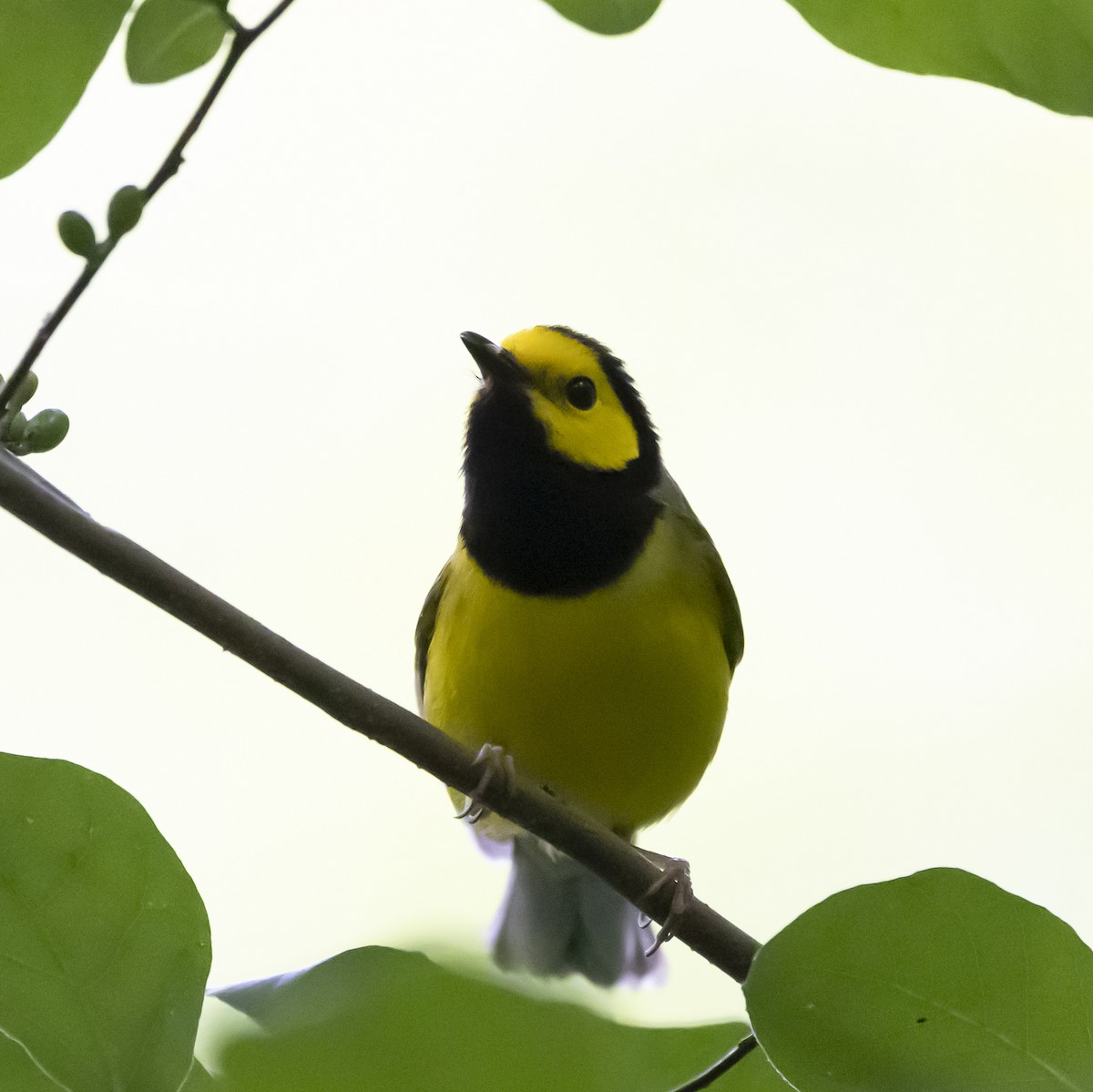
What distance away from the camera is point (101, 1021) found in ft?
1.95

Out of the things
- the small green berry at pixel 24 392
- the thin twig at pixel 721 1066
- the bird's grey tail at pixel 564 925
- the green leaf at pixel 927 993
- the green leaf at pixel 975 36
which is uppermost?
the green leaf at pixel 975 36

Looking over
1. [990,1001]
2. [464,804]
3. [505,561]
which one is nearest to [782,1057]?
[990,1001]

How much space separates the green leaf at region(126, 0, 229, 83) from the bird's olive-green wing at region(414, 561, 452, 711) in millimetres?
1047

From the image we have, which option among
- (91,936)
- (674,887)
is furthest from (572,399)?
(91,936)

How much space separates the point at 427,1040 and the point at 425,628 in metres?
1.05

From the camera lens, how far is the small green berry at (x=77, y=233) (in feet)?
2.01

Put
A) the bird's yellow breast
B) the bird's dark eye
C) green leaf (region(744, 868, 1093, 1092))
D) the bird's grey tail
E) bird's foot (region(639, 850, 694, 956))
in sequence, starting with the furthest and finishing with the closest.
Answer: the bird's grey tail < the bird's dark eye < the bird's yellow breast < bird's foot (region(639, 850, 694, 956)) < green leaf (region(744, 868, 1093, 1092))

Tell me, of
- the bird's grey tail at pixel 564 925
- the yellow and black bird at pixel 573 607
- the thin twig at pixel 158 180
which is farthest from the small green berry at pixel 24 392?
the bird's grey tail at pixel 564 925

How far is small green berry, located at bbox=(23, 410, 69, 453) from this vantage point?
2.14 ft

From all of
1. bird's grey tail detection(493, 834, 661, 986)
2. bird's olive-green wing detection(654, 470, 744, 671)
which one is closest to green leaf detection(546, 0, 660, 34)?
bird's olive-green wing detection(654, 470, 744, 671)

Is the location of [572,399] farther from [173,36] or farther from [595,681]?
[173,36]

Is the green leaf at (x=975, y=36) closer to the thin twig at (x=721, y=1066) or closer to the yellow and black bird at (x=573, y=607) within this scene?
the thin twig at (x=721, y=1066)

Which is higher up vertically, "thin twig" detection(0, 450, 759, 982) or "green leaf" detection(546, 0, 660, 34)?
"green leaf" detection(546, 0, 660, 34)

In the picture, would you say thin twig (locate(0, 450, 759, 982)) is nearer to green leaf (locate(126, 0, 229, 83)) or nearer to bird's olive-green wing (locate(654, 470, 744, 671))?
green leaf (locate(126, 0, 229, 83))
